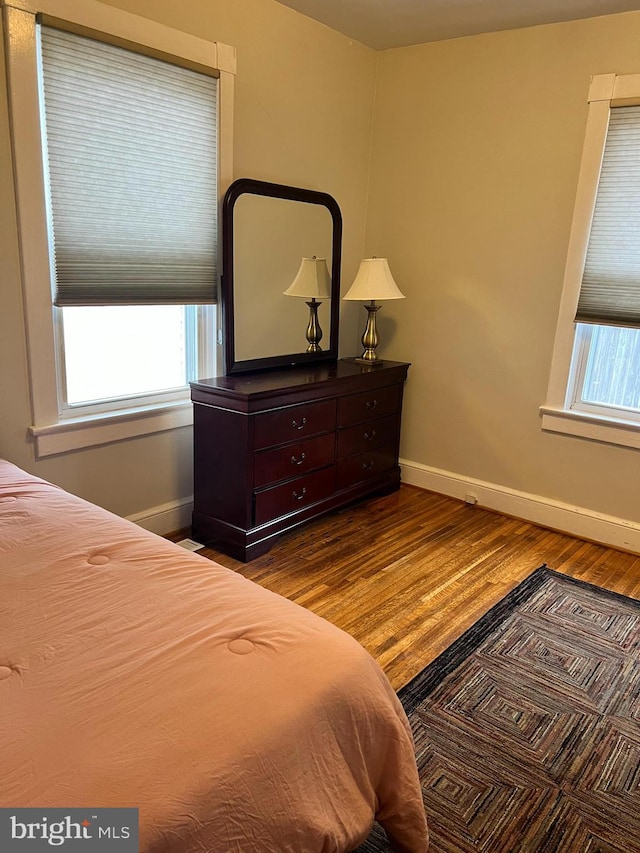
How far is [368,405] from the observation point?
3559 mm

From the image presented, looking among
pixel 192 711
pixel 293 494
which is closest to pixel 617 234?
pixel 293 494

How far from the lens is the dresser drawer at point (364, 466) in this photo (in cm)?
347

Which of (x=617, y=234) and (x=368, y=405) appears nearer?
(x=617, y=234)

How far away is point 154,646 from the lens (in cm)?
127

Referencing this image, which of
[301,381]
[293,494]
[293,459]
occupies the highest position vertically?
[301,381]

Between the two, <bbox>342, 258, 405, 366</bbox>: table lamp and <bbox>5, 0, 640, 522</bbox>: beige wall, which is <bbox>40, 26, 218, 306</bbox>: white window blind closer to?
<bbox>5, 0, 640, 522</bbox>: beige wall

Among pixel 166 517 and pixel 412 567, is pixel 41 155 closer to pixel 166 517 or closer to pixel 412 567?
pixel 166 517

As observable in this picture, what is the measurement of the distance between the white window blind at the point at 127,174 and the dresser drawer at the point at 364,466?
121cm

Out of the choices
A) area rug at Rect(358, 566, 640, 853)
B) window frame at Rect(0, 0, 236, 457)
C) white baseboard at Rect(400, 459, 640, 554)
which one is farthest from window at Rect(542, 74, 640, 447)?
window frame at Rect(0, 0, 236, 457)

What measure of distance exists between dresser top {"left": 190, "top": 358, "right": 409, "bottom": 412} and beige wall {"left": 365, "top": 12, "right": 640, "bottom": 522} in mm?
414

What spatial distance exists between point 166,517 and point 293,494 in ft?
2.17

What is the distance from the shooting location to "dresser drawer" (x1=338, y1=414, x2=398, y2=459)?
11.3 feet

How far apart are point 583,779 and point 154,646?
1.35 meters

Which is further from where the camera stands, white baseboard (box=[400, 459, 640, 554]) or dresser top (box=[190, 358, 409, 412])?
white baseboard (box=[400, 459, 640, 554])
